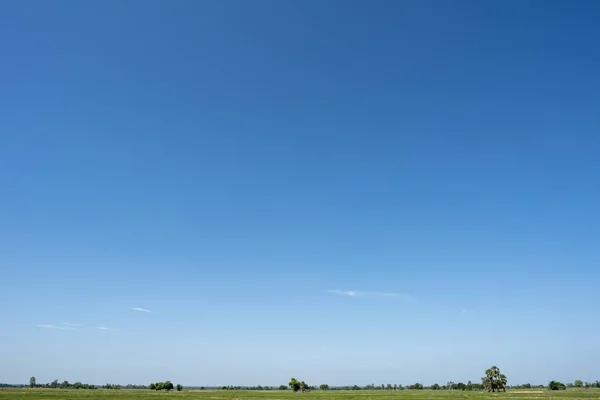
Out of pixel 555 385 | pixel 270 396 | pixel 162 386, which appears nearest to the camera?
pixel 270 396

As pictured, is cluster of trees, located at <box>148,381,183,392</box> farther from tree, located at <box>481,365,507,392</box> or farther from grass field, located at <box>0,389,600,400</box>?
A: tree, located at <box>481,365,507,392</box>

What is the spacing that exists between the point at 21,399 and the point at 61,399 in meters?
7.17

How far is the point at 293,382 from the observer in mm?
160875

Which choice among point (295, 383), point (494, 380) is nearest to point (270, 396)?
point (295, 383)

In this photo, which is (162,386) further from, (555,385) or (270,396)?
(555,385)

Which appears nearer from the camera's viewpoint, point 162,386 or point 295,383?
point 295,383

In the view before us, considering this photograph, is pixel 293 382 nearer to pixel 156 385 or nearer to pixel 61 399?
pixel 156 385

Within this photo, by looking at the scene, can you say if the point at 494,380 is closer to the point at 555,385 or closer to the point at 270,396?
the point at 555,385

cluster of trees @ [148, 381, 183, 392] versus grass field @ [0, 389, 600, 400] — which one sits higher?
grass field @ [0, 389, 600, 400]

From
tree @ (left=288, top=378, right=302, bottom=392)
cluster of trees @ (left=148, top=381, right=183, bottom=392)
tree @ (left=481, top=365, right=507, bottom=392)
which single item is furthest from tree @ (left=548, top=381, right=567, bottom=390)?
cluster of trees @ (left=148, top=381, right=183, bottom=392)

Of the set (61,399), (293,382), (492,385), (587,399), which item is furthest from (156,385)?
(587,399)

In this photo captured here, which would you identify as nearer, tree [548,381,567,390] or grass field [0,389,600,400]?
grass field [0,389,600,400]

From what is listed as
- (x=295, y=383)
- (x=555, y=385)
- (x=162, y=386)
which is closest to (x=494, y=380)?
(x=555, y=385)

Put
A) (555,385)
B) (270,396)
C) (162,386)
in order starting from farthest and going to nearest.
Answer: (162,386) < (555,385) < (270,396)
